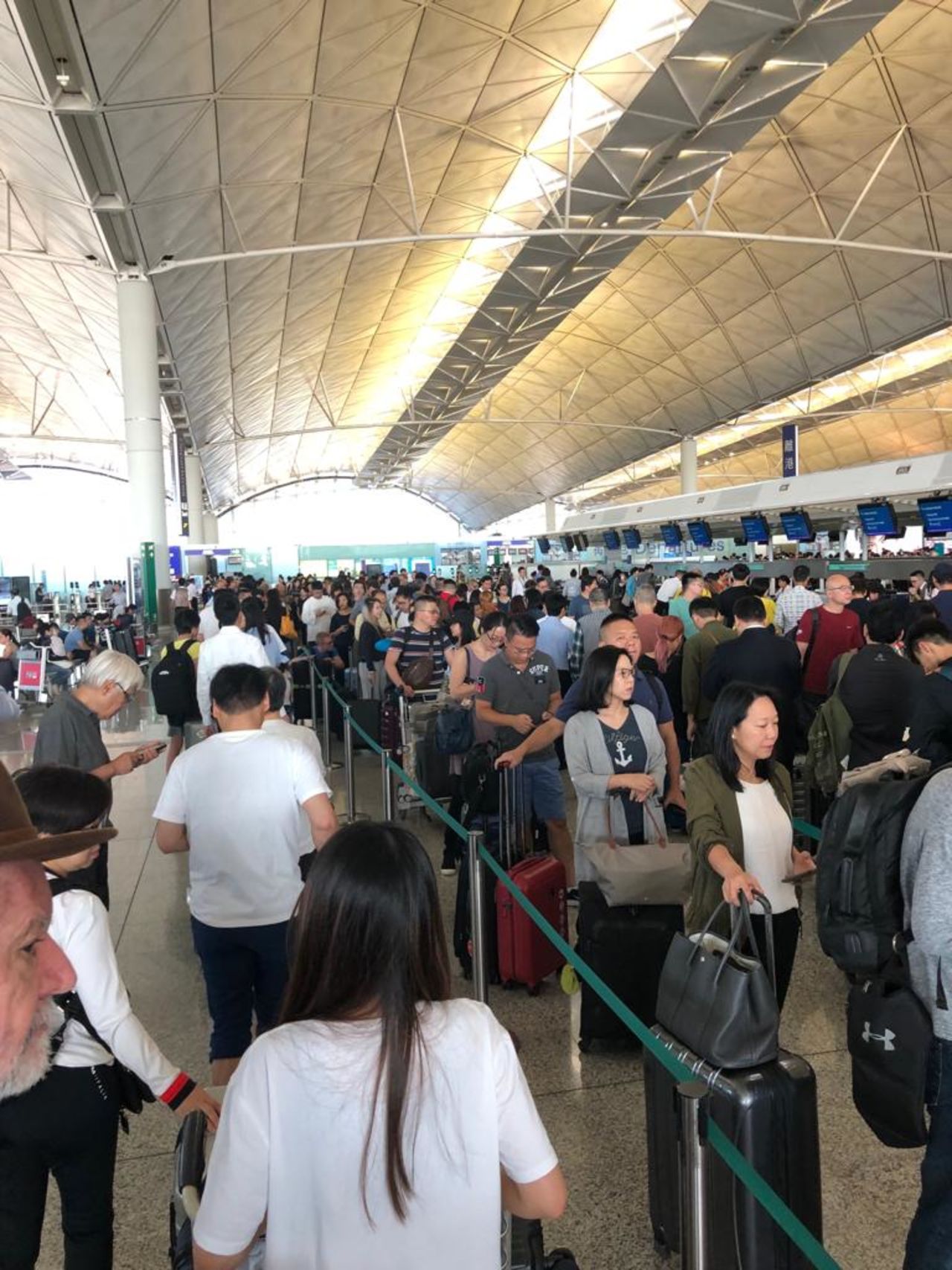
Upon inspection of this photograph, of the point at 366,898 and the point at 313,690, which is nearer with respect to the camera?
the point at 366,898

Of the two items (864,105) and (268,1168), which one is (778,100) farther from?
(268,1168)

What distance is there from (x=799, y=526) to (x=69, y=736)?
683 inches

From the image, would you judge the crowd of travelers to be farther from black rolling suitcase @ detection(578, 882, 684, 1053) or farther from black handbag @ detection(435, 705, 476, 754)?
black rolling suitcase @ detection(578, 882, 684, 1053)

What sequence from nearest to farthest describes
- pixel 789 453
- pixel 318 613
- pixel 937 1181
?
pixel 937 1181
pixel 318 613
pixel 789 453

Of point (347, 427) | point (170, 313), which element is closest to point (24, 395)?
point (347, 427)

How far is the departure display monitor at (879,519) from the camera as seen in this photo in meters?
16.7

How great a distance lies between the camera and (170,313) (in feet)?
76.2

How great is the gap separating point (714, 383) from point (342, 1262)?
1557 inches

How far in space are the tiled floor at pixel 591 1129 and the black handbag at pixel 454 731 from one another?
1.33m

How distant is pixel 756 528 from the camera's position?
2103cm

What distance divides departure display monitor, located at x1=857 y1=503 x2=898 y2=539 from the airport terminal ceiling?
16.0 feet

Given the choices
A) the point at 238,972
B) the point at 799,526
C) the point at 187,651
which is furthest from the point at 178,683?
the point at 799,526

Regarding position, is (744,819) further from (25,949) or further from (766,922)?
(25,949)

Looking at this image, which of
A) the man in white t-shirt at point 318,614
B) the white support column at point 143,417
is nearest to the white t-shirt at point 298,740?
the man in white t-shirt at point 318,614
